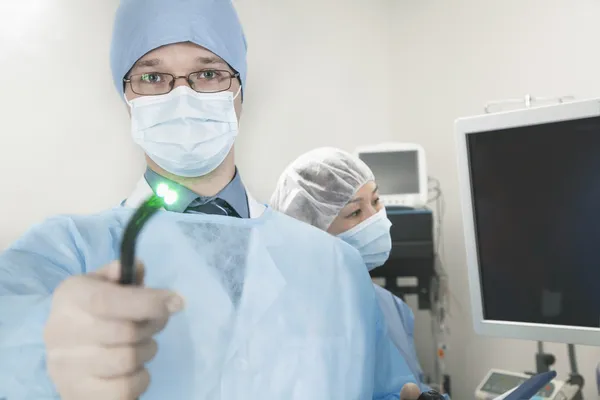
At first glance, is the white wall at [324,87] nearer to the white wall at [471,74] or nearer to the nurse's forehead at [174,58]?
the white wall at [471,74]

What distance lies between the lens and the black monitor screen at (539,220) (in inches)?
39.1

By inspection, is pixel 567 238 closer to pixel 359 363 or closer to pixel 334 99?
pixel 359 363

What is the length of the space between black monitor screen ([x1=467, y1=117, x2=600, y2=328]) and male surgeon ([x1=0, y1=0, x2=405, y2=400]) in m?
0.35

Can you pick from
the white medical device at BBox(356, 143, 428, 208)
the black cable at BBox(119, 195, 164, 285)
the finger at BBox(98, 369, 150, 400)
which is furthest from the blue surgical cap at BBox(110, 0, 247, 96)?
the white medical device at BBox(356, 143, 428, 208)

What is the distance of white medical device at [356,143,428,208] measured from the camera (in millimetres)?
1786

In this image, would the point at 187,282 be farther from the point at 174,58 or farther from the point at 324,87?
the point at 324,87

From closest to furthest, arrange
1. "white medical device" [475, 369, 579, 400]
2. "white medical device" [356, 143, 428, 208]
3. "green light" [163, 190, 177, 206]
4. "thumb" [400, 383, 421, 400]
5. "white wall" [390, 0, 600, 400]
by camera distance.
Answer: "green light" [163, 190, 177, 206] < "thumb" [400, 383, 421, 400] < "white medical device" [475, 369, 579, 400] < "white wall" [390, 0, 600, 400] < "white medical device" [356, 143, 428, 208]

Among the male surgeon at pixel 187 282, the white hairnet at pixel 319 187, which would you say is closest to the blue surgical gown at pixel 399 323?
the white hairnet at pixel 319 187

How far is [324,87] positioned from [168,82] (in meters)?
1.00

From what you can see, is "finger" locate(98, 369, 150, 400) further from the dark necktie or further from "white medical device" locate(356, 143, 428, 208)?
"white medical device" locate(356, 143, 428, 208)

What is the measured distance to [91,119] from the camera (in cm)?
107

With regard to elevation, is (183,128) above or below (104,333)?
above

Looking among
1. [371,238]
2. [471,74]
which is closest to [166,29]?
[371,238]

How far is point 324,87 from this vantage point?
1.76 metres
